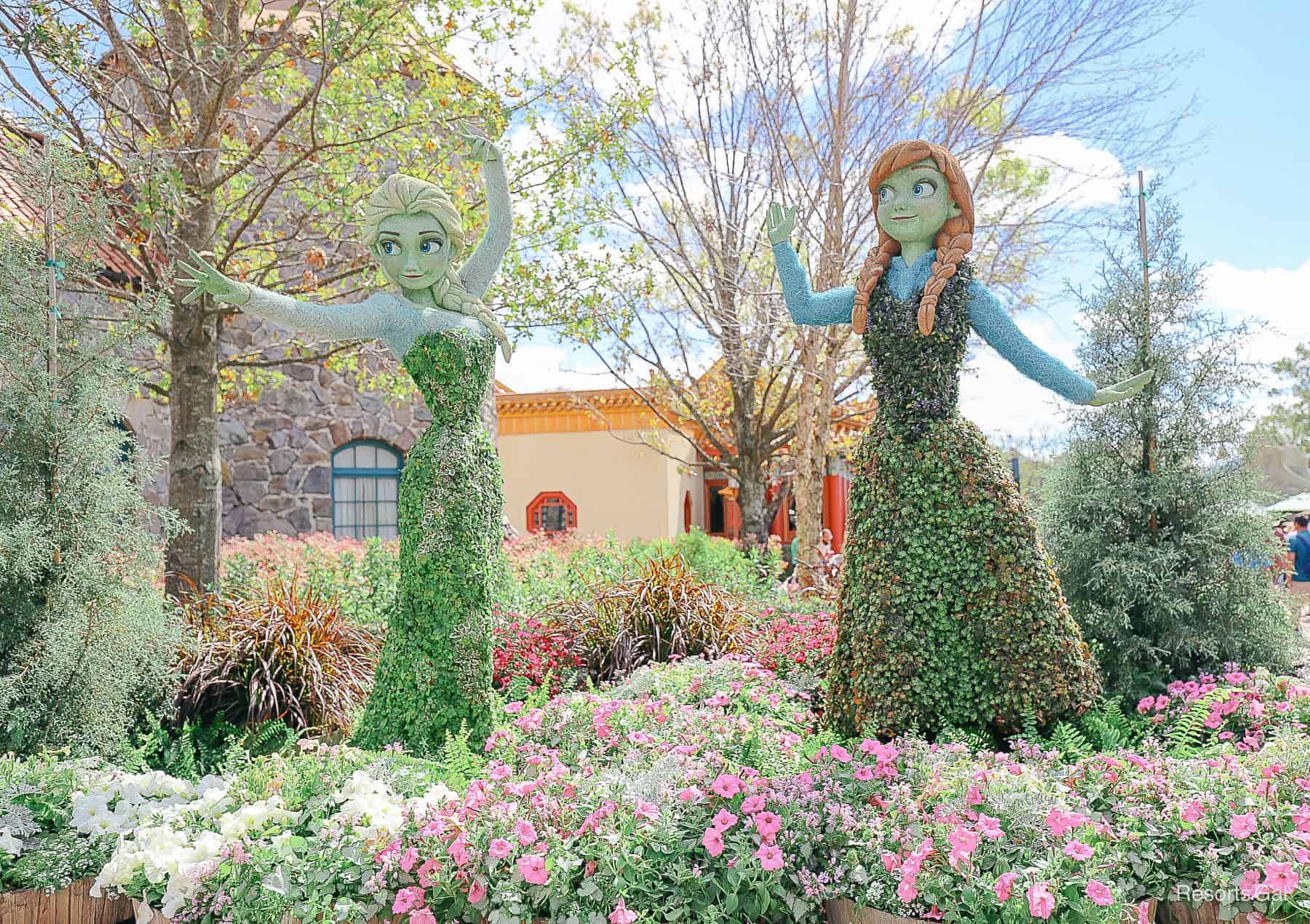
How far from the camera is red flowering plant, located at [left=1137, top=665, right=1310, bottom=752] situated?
353 cm

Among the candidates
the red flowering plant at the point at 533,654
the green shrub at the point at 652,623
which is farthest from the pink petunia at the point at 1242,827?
the red flowering plant at the point at 533,654

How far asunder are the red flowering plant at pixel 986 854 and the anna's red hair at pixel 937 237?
5.64 feet

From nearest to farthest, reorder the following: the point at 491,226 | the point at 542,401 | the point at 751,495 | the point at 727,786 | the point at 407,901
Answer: the point at 407,901 → the point at 727,786 → the point at 491,226 → the point at 751,495 → the point at 542,401

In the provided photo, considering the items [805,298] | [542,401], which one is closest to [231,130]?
[805,298]

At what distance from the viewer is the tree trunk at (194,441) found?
5457 mm

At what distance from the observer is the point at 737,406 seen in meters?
11.2

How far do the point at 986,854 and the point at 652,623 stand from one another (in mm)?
3168

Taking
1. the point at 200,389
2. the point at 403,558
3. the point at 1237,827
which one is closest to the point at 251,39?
the point at 200,389

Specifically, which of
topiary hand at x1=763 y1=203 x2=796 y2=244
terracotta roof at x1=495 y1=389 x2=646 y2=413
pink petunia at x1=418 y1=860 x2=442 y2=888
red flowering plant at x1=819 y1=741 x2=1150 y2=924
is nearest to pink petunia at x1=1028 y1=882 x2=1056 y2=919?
red flowering plant at x1=819 y1=741 x2=1150 y2=924

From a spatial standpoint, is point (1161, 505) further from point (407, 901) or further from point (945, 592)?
point (407, 901)

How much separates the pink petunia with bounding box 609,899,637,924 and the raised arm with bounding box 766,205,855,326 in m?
2.53

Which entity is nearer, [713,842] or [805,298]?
[713,842]

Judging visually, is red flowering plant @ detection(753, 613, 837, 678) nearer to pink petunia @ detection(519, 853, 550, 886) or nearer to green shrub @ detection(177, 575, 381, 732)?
green shrub @ detection(177, 575, 381, 732)

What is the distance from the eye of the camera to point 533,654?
518 cm
